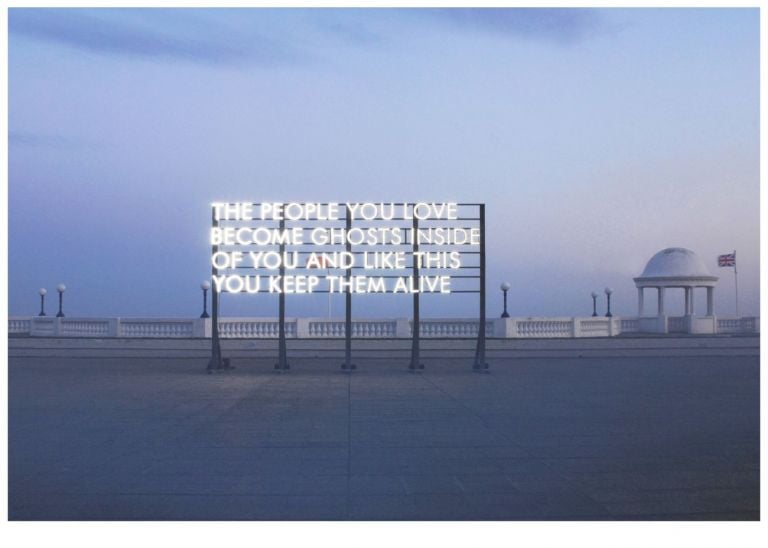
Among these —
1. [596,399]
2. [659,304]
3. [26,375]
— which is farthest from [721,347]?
[26,375]

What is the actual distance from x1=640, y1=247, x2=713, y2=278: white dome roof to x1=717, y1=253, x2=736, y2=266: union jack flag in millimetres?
776

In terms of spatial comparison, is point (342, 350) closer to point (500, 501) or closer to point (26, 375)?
point (26, 375)

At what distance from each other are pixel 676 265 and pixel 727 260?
2.23 meters

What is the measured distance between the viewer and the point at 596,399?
18.2 metres

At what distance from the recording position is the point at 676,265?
3956cm

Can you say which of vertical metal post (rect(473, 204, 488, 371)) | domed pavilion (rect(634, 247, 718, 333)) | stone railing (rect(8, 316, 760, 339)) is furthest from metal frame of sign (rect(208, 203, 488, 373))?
domed pavilion (rect(634, 247, 718, 333))

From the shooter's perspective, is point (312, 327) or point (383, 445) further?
point (312, 327)

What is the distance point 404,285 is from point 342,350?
8.22 m

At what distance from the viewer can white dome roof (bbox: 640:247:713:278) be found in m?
39.2

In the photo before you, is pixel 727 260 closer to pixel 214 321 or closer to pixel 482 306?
pixel 482 306

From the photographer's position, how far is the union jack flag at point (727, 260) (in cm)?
3857

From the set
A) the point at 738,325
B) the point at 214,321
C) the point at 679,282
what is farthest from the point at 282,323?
the point at 738,325

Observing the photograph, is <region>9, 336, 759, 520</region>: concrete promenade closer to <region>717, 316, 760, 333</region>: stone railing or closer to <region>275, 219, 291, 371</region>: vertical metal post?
<region>275, 219, 291, 371</region>: vertical metal post

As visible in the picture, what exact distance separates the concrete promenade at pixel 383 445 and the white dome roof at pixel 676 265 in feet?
47.0
